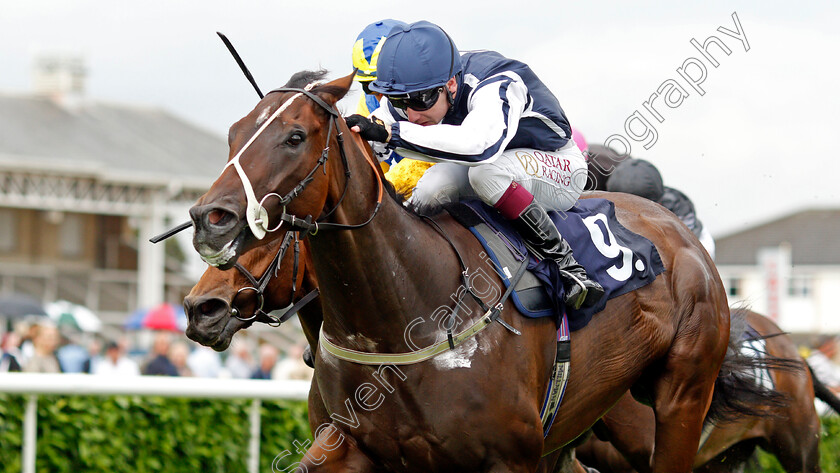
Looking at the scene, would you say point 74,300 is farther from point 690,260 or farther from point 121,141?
point 690,260

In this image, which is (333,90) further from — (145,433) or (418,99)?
(145,433)

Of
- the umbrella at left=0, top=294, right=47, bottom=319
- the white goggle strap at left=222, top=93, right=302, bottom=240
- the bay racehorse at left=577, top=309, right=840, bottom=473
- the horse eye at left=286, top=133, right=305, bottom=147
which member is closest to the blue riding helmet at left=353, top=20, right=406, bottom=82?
the horse eye at left=286, top=133, right=305, bottom=147

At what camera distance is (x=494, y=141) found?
3.04 metres

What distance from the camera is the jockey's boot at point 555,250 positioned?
328 cm

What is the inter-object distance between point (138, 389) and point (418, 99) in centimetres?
264

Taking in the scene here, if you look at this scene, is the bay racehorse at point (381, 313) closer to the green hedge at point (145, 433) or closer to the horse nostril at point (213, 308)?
the horse nostril at point (213, 308)

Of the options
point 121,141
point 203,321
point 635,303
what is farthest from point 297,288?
point 121,141

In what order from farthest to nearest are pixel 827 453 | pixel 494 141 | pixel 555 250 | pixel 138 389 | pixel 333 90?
pixel 827 453 < pixel 138 389 < pixel 555 250 < pixel 494 141 < pixel 333 90

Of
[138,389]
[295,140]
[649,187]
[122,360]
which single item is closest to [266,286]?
[295,140]

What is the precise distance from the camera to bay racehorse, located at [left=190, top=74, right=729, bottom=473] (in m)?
2.59

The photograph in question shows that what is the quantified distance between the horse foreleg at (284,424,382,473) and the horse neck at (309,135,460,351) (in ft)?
1.12

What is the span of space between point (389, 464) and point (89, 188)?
77.5 feet

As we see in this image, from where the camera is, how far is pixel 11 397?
15.6ft

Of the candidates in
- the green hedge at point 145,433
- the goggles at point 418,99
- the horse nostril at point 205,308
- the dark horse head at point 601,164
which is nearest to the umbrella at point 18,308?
the green hedge at point 145,433
